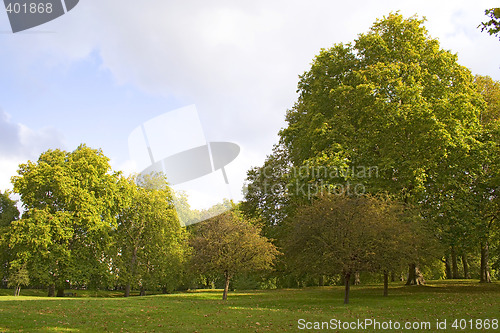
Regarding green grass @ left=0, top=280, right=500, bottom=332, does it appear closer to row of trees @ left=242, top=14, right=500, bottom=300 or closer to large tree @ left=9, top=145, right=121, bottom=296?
row of trees @ left=242, top=14, right=500, bottom=300

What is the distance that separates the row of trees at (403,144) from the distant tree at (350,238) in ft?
0.54

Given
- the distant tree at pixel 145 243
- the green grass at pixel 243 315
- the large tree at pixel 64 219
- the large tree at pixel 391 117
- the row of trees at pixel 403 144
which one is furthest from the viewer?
the distant tree at pixel 145 243

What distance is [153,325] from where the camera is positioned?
15188 mm

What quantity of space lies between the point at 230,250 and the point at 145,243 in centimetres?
1993

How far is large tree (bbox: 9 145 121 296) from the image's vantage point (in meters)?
35.4

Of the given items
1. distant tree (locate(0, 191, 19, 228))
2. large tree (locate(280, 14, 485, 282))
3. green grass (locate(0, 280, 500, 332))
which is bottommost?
green grass (locate(0, 280, 500, 332))

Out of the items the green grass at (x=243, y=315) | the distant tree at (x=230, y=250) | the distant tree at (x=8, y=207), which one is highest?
the distant tree at (x=8, y=207)

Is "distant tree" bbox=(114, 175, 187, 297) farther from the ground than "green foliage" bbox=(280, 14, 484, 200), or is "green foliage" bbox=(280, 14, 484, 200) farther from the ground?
"green foliage" bbox=(280, 14, 484, 200)

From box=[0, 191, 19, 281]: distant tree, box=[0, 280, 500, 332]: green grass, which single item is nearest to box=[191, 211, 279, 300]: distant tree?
box=[0, 280, 500, 332]: green grass

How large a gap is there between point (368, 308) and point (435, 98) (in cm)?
1578

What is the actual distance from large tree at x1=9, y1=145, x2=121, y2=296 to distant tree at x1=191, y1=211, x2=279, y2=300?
16101mm

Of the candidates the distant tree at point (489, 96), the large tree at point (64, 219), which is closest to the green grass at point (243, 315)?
the large tree at point (64, 219)

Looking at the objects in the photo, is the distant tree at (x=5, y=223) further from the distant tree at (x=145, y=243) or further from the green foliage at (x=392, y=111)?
the green foliage at (x=392, y=111)

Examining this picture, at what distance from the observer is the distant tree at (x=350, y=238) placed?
2138 cm
